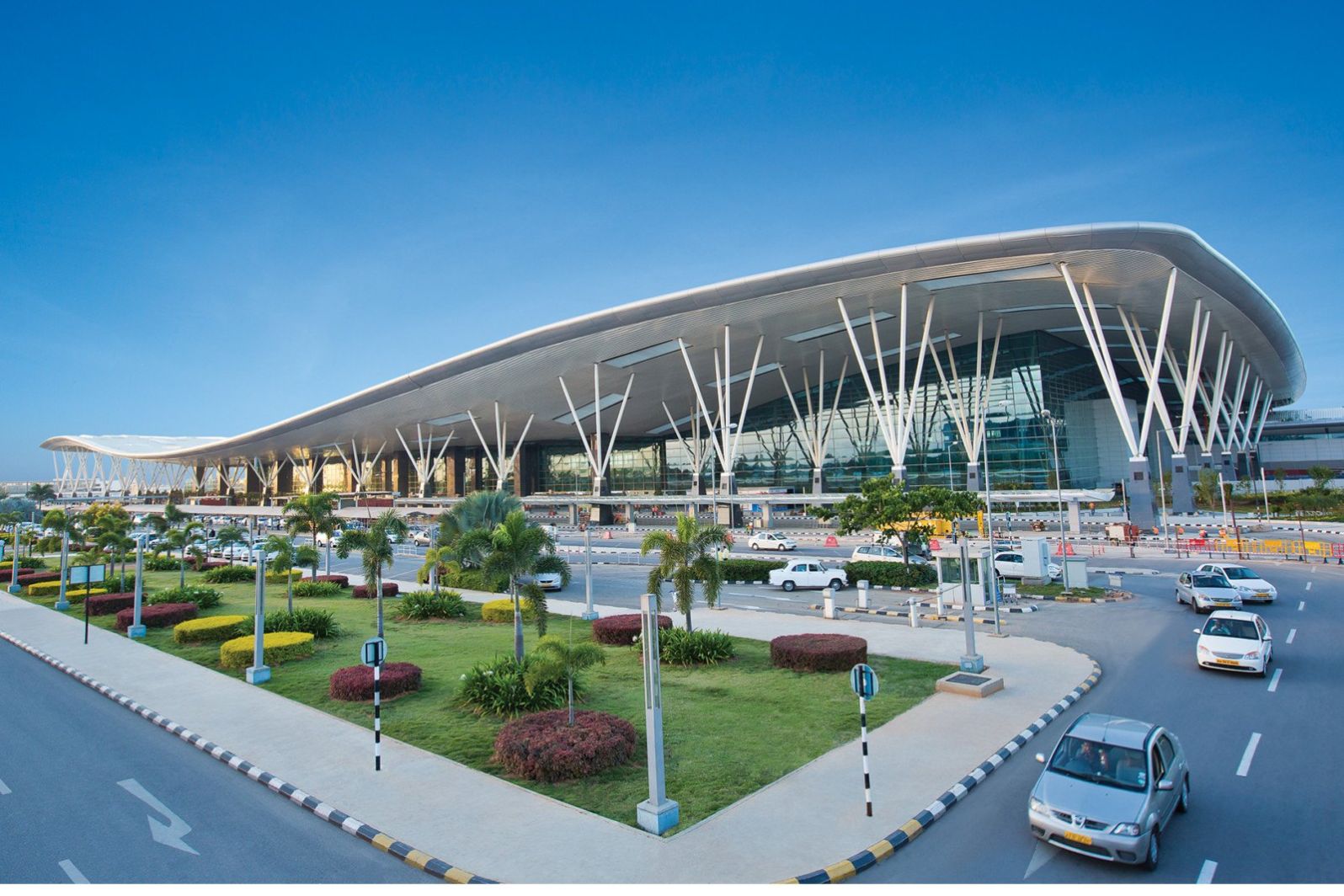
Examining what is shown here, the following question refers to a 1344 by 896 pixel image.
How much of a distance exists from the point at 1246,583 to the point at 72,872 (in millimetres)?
29440

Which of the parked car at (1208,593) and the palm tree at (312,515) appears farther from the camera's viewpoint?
the palm tree at (312,515)

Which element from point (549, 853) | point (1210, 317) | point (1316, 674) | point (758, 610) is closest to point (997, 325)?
point (1210, 317)

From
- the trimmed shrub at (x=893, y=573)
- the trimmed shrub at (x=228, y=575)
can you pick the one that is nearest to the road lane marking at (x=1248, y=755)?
the trimmed shrub at (x=893, y=573)

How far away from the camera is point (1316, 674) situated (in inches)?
567

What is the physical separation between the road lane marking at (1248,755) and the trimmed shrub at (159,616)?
2802cm

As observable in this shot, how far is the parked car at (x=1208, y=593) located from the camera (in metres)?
21.1

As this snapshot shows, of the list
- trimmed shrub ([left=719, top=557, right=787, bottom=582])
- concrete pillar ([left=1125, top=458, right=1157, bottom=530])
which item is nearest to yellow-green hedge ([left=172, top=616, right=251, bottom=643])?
trimmed shrub ([left=719, top=557, right=787, bottom=582])

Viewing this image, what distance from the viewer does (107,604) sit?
26625mm

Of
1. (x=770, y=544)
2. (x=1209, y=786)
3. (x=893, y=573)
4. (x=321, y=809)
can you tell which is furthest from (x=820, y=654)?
(x=770, y=544)

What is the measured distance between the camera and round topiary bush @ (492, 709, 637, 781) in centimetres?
991

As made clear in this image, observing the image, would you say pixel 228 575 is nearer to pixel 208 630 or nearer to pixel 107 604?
pixel 107 604

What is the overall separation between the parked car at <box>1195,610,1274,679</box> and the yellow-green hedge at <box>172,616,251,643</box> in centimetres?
2507

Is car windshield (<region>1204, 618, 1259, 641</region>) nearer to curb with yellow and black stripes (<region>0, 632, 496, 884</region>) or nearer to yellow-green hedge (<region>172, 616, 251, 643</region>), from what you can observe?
curb with yellow and black stripes (<region>0, 632, 496, 884</region>)

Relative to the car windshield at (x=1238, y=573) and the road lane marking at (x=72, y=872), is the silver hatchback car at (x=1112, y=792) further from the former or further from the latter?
the car windshield at (x=1238, y=573)
